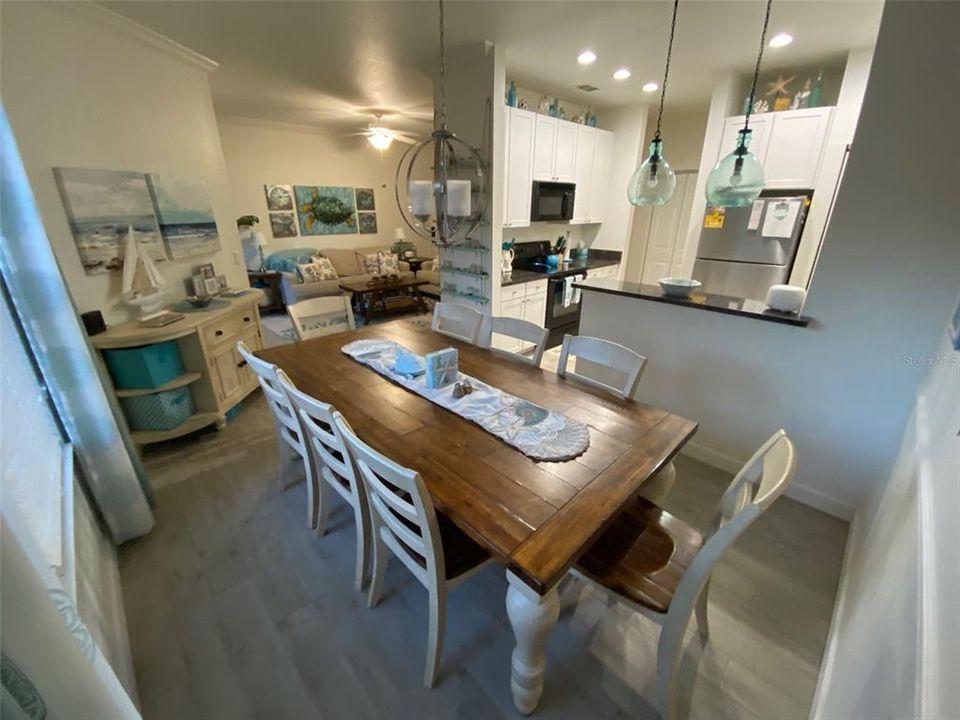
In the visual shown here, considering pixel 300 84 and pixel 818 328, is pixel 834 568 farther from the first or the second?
pixel 300 84

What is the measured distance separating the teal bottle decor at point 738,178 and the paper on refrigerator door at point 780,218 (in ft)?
5.95

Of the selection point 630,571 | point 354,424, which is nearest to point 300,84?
point 354,424

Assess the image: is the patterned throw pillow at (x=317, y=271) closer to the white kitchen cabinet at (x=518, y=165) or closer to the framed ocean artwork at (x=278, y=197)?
the framed ocean artwork at (x=278, y=197)

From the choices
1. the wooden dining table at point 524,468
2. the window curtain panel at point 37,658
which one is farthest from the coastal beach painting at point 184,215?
the window curtain panel at point 37,658

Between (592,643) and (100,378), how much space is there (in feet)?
7.41

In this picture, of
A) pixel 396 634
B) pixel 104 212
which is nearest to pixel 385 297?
pixel 104 212

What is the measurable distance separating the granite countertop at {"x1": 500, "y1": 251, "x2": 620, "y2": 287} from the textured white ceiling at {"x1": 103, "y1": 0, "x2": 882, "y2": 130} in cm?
176

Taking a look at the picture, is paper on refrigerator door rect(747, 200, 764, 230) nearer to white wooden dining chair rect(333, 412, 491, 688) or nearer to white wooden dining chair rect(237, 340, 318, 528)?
white wooden dining chair rect(333, 412, 491, 688)

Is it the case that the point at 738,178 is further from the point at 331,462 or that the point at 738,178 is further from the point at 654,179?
the point at 331,462

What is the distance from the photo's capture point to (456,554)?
1.27 metres

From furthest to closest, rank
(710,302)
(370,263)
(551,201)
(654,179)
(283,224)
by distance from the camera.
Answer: (370,263), (283,224), (551,201), (710,302), (654,179)

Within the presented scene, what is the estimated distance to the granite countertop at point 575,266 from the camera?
382 cm

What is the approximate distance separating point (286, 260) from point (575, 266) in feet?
13.8

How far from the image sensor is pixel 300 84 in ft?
12.2
